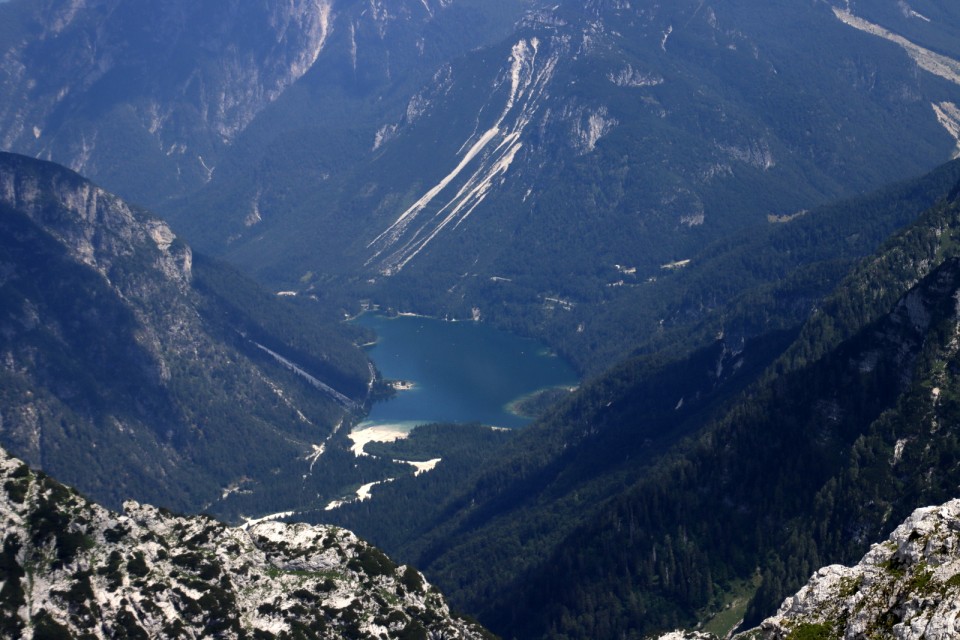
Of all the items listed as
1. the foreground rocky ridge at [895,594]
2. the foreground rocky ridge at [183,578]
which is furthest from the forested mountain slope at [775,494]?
the foreground rocky ridge at [895,594]

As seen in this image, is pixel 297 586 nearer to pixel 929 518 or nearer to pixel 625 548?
pixel 929 518

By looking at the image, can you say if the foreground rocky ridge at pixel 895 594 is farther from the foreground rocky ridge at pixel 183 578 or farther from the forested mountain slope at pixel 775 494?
the forested mountain slope at pixel 775 494

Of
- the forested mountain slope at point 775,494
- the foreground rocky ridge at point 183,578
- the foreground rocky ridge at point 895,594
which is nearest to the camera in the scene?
the foreground rocky ridge at point 895,594

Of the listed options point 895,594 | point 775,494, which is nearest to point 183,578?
point 895,594

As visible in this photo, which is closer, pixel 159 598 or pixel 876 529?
pixel 159 598

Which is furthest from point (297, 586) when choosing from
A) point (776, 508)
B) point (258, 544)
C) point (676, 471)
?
point (676, 471)

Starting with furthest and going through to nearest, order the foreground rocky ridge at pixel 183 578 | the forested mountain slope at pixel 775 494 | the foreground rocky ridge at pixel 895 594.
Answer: the forested mountain slope at pixel 775 494
the foreground rocky ridge at pixel 183 578
the foreground rocky ridge at pixel 895 594

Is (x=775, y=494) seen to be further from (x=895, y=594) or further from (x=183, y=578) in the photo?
(x=895, y=594)

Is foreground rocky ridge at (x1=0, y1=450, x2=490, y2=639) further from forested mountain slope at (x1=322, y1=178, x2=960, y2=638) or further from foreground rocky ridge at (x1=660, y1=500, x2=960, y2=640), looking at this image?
foreground rocky ridge at (x1=660, y1=500, x2=960, y2=640)

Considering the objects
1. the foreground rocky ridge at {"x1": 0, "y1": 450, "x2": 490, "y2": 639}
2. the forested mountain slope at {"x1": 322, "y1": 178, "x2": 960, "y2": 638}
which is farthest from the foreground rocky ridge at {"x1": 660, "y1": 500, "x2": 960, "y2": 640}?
the forested mountain slope at {"x1": 322, "y1": 178, "x2": 960, "y2": 638}
